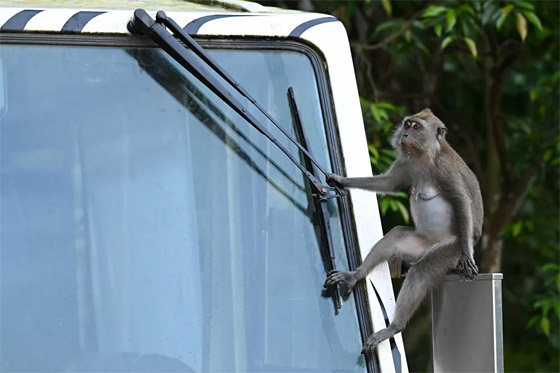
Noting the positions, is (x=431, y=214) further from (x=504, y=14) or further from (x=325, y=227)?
(x=504, y=14)

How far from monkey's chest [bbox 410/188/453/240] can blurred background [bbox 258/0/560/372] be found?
2632 millimetres

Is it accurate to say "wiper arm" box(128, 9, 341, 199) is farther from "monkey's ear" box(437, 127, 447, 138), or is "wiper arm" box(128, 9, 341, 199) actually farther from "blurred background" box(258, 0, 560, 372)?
"blurred background" box(258, 0, 560, 372)

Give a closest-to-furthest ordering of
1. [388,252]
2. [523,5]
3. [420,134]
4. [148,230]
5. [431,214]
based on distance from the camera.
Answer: [148,230]
[388,252]
[431,214]
[420,134]
[523,5]

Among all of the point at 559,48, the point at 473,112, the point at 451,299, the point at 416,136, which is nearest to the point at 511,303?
the point at 473,112

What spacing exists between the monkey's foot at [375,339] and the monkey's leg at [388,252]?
0.36 ft

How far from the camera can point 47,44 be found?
91.5 inches

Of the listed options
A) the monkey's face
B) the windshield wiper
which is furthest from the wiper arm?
the monkey's face

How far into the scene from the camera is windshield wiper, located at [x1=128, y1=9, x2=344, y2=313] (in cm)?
233

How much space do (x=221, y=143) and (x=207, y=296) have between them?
0.35 metres

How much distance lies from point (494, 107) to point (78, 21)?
5.85 meters

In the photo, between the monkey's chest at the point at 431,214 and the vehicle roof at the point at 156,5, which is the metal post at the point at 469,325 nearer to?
the vehicle roof at the point at 156,5

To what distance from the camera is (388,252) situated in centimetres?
267

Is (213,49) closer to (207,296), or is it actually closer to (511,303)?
(207,296)

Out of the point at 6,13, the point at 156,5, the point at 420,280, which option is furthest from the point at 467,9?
the point at 6,13
